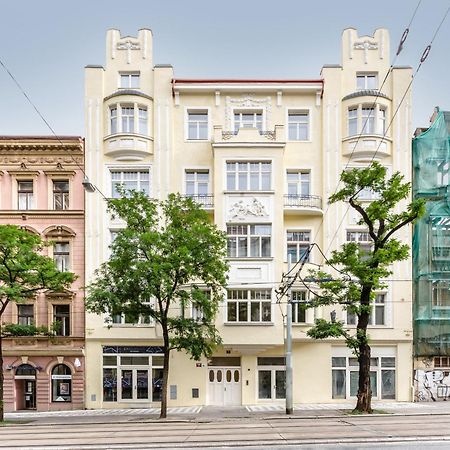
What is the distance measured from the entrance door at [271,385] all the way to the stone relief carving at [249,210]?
8.35 metres

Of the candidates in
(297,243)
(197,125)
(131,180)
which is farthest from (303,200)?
(131,180)

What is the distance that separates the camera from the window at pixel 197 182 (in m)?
28.7

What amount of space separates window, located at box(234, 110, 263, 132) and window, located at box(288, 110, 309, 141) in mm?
1723

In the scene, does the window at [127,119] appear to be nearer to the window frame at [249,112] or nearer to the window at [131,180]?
the window at [131,180]

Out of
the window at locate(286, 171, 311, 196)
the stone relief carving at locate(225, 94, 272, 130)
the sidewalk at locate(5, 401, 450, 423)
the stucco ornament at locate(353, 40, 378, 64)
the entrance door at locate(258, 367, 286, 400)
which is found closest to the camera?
the sidewalk at locate(5, 401, 450, 423)

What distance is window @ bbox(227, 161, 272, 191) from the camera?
2772 cm

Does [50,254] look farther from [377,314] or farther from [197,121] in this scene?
[377,314]

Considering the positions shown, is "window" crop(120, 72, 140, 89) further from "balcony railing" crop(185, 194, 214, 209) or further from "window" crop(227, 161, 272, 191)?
"balcony railing" crop(185, 194, 214, 209)

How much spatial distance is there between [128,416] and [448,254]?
61.5ft

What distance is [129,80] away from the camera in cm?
2912

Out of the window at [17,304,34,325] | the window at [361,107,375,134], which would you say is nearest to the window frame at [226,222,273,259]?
the window at [361,107,375,134]

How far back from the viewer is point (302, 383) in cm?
2730

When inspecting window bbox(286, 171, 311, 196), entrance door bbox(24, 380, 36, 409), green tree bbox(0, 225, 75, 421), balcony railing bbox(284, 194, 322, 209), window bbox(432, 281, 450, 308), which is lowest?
entrance door bbox(24, 380, 36, 409)

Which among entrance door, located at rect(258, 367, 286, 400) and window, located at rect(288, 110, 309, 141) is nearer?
entrance door, located at rect(258, 367, 286, 400)
